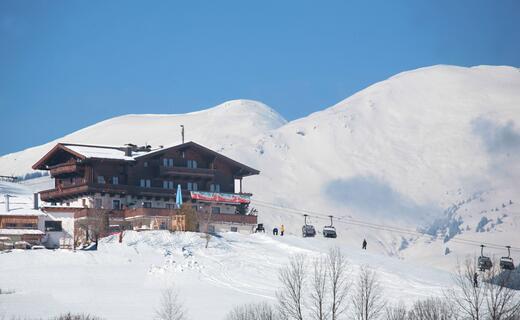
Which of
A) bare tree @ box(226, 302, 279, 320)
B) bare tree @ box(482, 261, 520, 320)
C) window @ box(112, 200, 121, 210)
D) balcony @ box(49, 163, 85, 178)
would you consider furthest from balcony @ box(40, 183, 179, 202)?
bare tree @ box(482, 261, 520, 320)

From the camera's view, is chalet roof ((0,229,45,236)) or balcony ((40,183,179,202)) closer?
chalet roof ((0,229,45,236))

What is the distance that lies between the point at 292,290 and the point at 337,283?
743 cm

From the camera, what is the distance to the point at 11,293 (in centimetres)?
8719

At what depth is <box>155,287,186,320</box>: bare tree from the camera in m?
79.6

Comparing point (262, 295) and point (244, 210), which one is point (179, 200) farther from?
point (262, 295)

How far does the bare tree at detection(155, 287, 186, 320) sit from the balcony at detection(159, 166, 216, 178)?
3665 cm

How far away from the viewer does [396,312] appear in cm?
8294

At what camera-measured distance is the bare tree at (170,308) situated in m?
79.6

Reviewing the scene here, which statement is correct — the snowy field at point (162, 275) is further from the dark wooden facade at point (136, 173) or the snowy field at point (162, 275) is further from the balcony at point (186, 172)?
the balcony at point (186, 172)

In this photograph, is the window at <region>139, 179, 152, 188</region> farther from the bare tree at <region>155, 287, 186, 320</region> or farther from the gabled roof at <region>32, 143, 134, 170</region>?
the bare tree at <region>155, 287, 186, 320</region>

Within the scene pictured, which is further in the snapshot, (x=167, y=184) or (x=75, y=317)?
(x=167, y=184)

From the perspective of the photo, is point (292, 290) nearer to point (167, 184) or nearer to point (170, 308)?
point (170, 308)

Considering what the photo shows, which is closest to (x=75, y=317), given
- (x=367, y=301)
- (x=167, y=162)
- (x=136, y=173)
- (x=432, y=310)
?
(x=367, y=301)

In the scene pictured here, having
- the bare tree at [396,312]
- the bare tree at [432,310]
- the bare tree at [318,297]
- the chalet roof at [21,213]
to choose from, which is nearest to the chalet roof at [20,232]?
the chalet roof at [21,213]
